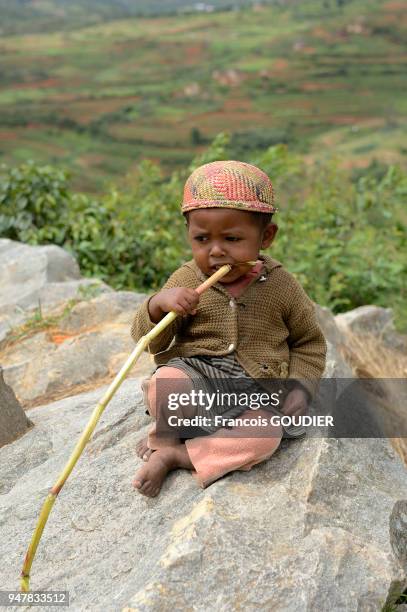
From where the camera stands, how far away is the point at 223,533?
2.32m

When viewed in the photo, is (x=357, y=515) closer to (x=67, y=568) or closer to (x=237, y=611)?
(x=237, y=611)

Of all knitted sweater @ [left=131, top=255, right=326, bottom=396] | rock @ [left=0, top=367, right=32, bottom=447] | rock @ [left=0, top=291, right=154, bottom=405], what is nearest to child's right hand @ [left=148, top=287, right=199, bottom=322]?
knitted sweater @ [left=131, top=255, right=326, bottom=396]

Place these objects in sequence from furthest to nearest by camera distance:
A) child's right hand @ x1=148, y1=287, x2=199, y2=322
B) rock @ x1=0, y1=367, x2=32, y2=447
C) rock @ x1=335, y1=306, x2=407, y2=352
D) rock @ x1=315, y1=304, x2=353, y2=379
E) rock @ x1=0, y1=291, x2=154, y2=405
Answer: rock @ x1=335, y1=306, x2=407, y2=352, rock @ x1=0, y1=291, x2=154, y2=405, rock @ x1=315, y1=304, x2=353, y2=379, rock @ x1=0, y1=367, x2=32, y2=447, child's right hand @ x1=148, y1=287, x2=199, y2=322

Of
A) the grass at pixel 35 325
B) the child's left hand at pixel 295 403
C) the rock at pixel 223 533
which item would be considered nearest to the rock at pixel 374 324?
the grass at pixel 35 325

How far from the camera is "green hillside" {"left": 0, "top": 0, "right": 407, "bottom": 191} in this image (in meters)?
43.8

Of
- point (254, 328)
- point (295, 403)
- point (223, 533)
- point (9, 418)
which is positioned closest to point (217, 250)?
point (254, 328)

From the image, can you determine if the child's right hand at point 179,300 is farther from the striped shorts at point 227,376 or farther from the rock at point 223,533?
→ the rock at point 223,533

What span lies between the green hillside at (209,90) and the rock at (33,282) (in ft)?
90.9

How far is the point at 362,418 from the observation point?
11.2 ft

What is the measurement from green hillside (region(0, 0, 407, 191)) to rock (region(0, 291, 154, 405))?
2885 cm

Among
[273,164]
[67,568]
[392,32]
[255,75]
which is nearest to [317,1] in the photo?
[392,32]

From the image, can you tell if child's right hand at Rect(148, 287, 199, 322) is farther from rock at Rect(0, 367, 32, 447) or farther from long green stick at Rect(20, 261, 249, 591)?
rock at Rect(0, 367, 32, 447)

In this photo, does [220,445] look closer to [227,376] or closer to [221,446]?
[221,446]

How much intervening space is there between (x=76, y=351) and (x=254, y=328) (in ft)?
5.54
